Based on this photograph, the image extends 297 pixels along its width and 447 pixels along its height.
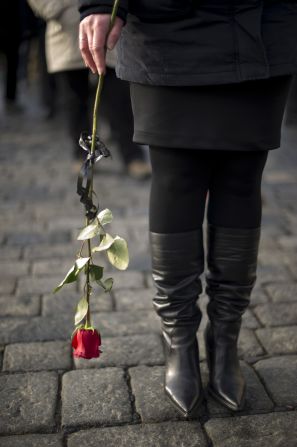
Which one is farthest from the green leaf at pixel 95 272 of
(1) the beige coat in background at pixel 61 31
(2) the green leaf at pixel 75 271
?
(1) the beige coat in background at pixel 61 31

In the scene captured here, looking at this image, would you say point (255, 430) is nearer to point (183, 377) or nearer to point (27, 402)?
point (183, 377)

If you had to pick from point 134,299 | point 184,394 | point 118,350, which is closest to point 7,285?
point 134,299

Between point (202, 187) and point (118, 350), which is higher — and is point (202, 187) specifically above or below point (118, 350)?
above

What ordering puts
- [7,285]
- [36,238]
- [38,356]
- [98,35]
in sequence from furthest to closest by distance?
[36,238]
[7,285]
[38,356]
[98,35]

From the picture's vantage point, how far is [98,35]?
156cm

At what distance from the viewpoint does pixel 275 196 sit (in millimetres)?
4059

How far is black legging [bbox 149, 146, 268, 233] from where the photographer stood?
5.95 feet

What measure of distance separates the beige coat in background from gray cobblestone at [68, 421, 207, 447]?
2.51 m

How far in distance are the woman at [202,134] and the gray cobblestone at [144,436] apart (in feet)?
0.23

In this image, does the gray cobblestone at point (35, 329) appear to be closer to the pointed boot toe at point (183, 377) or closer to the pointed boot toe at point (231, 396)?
the pointed boot toe at point (183, 377)

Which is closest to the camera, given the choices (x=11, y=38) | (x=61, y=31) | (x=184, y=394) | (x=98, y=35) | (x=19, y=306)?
(x=98, y=35)

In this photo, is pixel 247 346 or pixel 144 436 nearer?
pixel 144 436

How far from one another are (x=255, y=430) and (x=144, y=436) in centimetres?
31

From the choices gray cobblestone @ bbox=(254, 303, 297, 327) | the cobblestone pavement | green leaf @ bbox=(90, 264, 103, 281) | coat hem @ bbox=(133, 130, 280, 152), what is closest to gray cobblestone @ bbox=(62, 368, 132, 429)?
the cobblestone pavement
